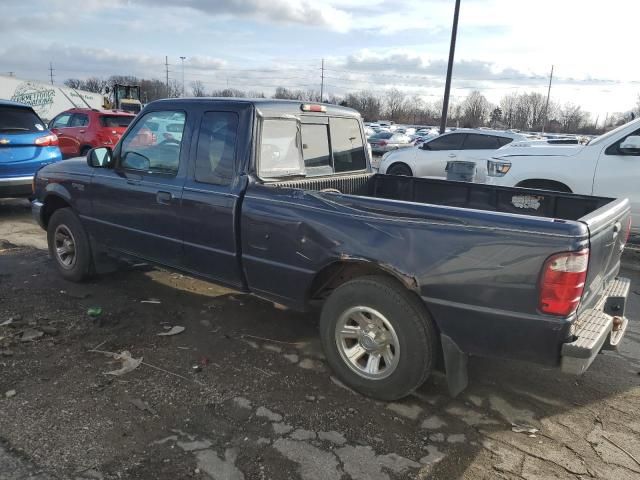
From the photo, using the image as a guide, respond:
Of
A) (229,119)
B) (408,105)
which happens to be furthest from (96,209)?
(408,105)

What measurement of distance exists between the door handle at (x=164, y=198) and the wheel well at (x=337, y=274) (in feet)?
4.90

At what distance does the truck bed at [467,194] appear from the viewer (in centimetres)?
427

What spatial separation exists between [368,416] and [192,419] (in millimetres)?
1069

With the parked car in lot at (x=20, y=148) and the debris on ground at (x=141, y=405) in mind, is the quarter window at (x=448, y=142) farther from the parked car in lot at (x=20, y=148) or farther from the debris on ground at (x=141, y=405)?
the debris on ground at (x=141, y=405)

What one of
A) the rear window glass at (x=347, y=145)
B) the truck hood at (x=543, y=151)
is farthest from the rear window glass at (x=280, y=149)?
the truck hood at (x=543, y=151)

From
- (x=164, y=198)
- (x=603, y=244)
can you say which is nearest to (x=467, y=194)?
(x=603, y=244)

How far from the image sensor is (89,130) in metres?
13.7

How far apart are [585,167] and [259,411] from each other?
583 cm

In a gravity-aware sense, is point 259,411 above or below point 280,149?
below

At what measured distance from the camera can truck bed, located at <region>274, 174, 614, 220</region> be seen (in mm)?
4266

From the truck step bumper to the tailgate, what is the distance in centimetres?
7

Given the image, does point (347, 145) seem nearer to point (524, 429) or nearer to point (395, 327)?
point (395, 327)

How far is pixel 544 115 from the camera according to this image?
266 ft

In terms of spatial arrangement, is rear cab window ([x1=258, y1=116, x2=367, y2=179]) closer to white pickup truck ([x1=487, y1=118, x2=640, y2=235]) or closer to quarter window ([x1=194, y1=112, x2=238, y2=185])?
quarter window ([x1=194, y1=112, x2=238, y2=185])
